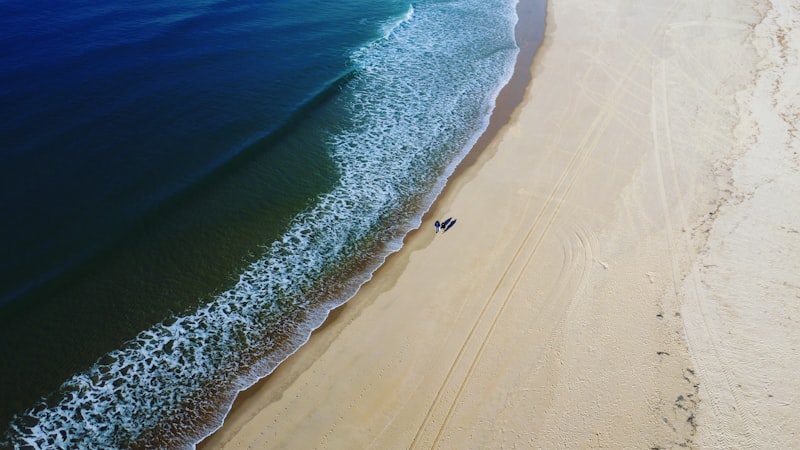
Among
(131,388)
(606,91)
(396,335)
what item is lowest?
(131,388)

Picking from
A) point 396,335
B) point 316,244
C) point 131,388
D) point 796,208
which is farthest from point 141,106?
point 796,208

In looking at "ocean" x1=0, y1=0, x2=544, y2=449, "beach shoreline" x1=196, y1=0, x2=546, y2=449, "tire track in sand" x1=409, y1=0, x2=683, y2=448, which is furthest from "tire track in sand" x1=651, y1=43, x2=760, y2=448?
"ocean" x1=0, y1=0, x2=544, y2=449

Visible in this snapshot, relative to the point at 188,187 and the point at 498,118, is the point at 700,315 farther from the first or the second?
the point at 188,187

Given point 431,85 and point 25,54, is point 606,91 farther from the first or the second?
point 25,54

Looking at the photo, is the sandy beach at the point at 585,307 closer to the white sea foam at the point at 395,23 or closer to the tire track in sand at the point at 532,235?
the tire track in sand at the point at 532,235

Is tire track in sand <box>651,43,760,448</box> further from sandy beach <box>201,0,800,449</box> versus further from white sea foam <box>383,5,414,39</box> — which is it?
white sea foam <box>383,5,414,39</box>
